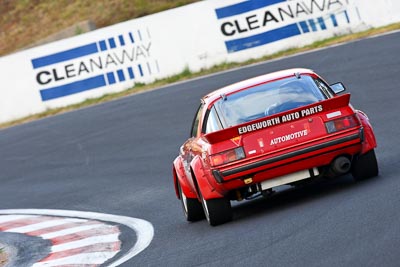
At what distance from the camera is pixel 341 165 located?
9.93m

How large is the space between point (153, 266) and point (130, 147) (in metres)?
10.4

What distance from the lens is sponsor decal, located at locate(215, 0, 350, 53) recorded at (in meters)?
26.8

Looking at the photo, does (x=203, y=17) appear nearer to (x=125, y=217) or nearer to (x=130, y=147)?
(x=130, y=147)

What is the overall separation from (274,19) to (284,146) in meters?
17.3

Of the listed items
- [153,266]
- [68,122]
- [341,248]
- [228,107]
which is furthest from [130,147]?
[341,248]

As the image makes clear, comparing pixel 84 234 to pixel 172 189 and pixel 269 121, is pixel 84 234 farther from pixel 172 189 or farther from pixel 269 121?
pixel 269 121

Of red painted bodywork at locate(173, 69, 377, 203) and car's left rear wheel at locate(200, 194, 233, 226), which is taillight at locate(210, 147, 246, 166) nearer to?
red painted bodywork at locate(173, 69, 377, 203)

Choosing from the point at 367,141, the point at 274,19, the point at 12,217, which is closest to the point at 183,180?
the point at 367,141

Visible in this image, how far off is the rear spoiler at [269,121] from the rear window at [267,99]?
1.58 ft

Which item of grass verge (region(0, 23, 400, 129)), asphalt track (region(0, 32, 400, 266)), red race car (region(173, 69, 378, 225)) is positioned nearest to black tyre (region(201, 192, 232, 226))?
red race car (region(173, 69, 378, 225))

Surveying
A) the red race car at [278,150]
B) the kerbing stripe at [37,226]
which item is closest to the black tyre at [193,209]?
the red race car at [278,150]

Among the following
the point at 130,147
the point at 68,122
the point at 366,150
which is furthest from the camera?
the point at 68,122

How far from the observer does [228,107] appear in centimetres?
1058

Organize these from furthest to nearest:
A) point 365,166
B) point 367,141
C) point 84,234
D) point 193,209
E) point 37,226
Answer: point 37,226 < point 84,234 < point 193,209 < point 365,166 < point 367,141
